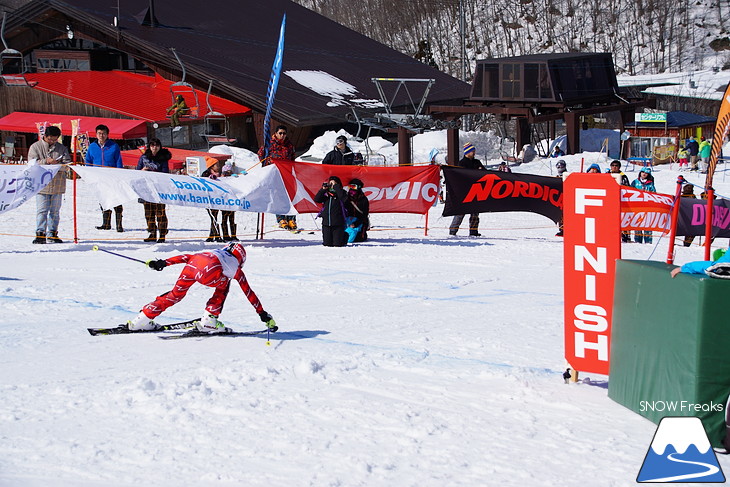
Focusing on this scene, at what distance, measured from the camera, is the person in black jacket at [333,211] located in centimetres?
1395

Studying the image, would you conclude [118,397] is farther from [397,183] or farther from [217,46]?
[217,46]

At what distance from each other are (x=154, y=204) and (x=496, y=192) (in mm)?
5835

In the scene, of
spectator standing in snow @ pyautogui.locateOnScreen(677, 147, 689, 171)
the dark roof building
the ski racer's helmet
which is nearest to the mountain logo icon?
the ski racer's helmet

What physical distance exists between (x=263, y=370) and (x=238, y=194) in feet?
23.5

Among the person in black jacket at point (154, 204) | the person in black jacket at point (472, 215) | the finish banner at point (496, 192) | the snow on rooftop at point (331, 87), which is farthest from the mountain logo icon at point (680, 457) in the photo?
the snow on rooftop at point (331, 87)

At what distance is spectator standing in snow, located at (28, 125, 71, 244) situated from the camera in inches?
510

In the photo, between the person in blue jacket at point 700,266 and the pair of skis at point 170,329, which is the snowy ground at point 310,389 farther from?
the person in blue jacket at point 700,266

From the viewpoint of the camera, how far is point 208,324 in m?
8.00

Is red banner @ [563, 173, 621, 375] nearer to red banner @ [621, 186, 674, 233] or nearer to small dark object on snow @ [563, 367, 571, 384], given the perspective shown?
small dark object on snow @ [563, 367, 571, 384]

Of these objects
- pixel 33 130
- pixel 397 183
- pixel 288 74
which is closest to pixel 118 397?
pixel 397 183

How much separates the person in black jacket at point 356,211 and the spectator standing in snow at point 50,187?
445 centimetres

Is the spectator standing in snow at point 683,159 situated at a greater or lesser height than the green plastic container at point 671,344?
greater

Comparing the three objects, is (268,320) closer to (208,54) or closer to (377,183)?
(377,183)

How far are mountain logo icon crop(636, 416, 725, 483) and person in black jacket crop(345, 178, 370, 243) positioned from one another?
32.4 ft
